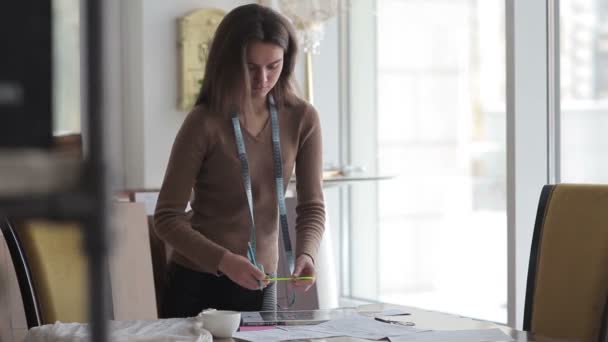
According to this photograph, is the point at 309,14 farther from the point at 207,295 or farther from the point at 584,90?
the point at 207,295

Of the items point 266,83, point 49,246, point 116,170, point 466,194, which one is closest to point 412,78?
point 466,194

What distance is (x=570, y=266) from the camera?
1.88 m

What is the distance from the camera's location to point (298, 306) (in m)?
3.82

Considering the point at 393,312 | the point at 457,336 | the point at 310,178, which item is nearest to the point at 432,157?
the point at 310,178

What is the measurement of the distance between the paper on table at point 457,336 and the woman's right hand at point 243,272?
40 centimetres

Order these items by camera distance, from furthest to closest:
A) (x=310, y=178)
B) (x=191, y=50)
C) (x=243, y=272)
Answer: (x=191, y=50) → (x=310, y=178) → (x=243, y=272)

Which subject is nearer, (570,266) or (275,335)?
(275,335)

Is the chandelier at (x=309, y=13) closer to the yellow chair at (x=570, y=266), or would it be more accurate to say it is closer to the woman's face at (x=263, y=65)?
the woman's face at (x=263, y=65)

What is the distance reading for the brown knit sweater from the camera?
6.67ft

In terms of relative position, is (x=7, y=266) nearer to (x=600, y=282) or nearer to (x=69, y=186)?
(x=600, y=282)

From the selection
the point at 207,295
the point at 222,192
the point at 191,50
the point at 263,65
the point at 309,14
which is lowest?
the point at 207,295

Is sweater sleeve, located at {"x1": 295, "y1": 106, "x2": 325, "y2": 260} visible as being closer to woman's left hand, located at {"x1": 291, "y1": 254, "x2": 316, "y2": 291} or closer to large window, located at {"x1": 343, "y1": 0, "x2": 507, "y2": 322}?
woman's left hand, located at {"x1": 291, "y1": 254, "x2": 316, "y2": 291}

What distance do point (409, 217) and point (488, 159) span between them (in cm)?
71

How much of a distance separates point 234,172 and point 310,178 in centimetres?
24
